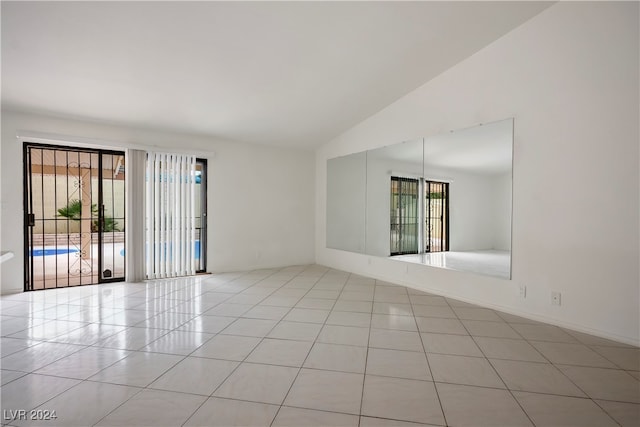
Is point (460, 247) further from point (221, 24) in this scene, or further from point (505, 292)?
point (221, 24)

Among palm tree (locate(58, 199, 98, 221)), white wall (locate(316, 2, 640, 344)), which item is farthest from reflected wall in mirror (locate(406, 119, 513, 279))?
palm tree (locate(58, 199, 98, 221))

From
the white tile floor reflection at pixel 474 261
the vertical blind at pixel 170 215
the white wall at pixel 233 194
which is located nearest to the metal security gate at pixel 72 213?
the white wall at pixel 233 194

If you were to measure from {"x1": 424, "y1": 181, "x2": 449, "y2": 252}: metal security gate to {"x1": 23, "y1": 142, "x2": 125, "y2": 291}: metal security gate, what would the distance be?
4.98 m

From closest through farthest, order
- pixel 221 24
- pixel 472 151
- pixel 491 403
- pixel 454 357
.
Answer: pixel 491 403 → pixel 454 357 → pixel 221 24 → pixel 472 151

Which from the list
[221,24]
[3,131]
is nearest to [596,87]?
[221,24]

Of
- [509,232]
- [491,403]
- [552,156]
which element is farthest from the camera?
[509,232]

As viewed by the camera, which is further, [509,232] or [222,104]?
[222,104]

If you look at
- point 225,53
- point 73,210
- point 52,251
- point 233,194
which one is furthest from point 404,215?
point 52,251

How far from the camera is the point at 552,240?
3.06 metres

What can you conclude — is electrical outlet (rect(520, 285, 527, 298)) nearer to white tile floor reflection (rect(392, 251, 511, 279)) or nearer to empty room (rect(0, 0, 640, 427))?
empty room (rect(0, 0, 640, 427))

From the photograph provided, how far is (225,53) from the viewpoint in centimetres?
310

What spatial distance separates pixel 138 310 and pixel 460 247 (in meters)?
4.13

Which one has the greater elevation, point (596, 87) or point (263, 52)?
point (263, 52)

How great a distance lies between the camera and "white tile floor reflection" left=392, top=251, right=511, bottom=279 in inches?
135
